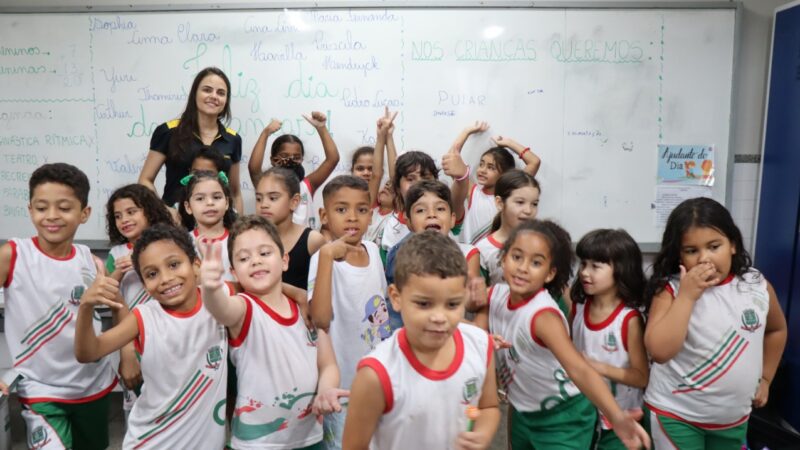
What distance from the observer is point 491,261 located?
2.11 metres

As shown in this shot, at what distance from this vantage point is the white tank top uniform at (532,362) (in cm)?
→ 168

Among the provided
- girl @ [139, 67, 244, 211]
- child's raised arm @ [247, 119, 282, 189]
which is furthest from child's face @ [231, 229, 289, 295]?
child's raised arm @ [247, 119, 282, 189]

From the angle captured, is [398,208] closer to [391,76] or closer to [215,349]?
[391,76]

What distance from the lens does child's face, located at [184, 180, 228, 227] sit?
2133mm

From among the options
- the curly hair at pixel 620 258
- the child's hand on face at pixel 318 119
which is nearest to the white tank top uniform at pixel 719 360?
the curly hair at pixel 620 258

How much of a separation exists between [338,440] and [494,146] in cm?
191

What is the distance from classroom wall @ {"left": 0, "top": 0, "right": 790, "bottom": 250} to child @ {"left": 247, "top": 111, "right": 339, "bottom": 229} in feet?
2.18

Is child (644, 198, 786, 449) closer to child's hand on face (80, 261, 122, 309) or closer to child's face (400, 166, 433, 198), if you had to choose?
child's face (400, 166, 433, 198)

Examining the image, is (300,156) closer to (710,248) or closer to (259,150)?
(259,150)

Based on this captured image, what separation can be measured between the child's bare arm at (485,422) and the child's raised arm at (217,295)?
61 cm

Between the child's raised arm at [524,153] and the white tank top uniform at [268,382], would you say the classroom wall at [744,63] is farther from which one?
the white tank top uniform at [268,382]

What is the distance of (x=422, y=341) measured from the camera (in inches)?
50.3

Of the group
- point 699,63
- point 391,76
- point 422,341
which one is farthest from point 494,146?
point 422,341

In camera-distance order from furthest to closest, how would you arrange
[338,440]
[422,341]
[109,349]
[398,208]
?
[398,208], [338,440], [109,349], [422,341]
